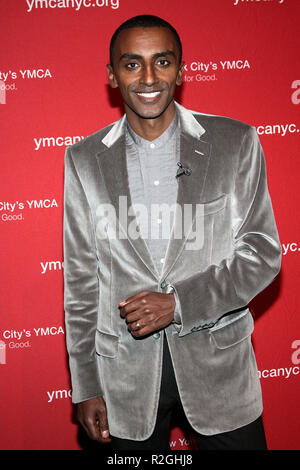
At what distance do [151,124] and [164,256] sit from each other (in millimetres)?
462

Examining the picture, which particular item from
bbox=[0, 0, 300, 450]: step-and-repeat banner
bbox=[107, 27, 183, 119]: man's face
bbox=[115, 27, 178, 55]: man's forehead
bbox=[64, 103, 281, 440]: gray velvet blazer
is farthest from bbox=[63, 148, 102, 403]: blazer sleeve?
bbox=[0, 0, 300, 450]: step-and-repeat banner

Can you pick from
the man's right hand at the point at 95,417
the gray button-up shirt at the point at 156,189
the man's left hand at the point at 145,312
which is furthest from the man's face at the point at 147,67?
the man's right hand at the point at 95,417

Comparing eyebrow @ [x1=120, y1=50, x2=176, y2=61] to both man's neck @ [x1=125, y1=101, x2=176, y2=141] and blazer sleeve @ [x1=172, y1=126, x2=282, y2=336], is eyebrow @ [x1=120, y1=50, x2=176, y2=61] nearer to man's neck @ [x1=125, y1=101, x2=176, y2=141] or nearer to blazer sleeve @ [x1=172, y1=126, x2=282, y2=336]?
man's neck @ [x1=125, y1=101, x2=176, y2=141]

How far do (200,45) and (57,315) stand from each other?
1.73 m

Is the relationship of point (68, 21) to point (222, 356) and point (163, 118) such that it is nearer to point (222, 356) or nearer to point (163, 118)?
point (163, 118)

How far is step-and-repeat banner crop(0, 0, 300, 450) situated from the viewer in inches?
109

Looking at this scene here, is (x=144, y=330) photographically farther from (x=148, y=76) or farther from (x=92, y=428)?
(x=148, y=76)

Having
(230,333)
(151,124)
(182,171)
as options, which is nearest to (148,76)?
(151,124)

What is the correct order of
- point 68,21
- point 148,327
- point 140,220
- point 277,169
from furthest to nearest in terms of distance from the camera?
point 277,169 < point 68,21 < point 140,220 < point 148,327

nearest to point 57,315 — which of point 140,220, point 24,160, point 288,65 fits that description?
point 24,160

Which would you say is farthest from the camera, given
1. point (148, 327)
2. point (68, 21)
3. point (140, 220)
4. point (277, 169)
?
point (277, 169)

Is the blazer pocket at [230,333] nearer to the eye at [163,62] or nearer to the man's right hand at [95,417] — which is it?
the man's right hand at [95,417]

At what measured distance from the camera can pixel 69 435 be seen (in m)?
3.10

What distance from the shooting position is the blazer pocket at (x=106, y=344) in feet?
5.84
